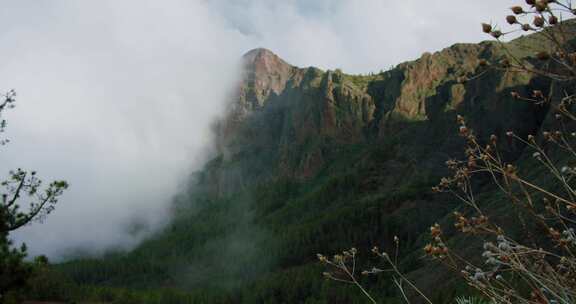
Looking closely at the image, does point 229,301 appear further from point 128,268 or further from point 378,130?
point 378,130

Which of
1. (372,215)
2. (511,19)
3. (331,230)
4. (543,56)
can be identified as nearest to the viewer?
(543,56)

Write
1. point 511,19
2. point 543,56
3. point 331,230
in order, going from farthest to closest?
point 331,230 < point 511,19 < point 543,56

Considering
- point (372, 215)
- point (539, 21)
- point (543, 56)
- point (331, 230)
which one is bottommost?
point (543, 56)

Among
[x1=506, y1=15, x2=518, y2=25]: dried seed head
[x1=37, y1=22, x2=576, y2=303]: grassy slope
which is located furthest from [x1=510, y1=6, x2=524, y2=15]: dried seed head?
[x1=37, y1=22, x2=576, y2=303]: grassy slope

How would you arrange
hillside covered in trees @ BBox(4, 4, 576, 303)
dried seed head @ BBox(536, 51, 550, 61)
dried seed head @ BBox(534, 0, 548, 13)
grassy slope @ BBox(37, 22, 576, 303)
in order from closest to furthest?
dried seed head @ BBox(536, 51, 550, 61) < dried seed head @ BBox(534, 0, 548, 13) < hillside covered in trees @ BBox(4, 4, 576, 303) < grassy slope @ BBox(37, 22, 576, 303)

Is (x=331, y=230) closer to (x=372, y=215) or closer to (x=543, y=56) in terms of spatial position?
(x=372, y=215)

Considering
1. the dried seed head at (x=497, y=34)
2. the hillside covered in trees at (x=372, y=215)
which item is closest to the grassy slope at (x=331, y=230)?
the hillside covered in trees at (x=372, y=215)

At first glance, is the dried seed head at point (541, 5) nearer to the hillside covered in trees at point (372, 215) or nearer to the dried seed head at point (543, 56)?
the dried seed head at point (543, 56)

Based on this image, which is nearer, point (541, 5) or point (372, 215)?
point (541, 5)

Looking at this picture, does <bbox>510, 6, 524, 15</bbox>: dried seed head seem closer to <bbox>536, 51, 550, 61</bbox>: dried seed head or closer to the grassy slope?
<bbox>536, 51, 550, 61</bbox>: dried seed head

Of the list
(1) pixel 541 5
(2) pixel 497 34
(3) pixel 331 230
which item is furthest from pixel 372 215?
(1) pixel 541 5

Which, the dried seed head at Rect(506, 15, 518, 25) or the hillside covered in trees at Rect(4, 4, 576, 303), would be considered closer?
the dried seed head at Rect(506, 15, 518, 25)

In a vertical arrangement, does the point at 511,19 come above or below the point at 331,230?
below

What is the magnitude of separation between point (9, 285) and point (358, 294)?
283ft
